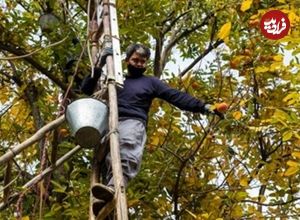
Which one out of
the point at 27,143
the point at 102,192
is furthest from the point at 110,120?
the point at 27,143

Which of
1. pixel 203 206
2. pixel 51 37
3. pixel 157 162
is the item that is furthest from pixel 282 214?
pixel 51 37

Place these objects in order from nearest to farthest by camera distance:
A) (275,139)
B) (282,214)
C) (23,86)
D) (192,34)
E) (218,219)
→ 1. (218,219)
2. (282,214)
3. (275,139)
4. (23,86)
5. (192,34)

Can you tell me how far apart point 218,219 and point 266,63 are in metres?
1.36

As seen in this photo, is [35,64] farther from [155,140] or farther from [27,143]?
[27,143]

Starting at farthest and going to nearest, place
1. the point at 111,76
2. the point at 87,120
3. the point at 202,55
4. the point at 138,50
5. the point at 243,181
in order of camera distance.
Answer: the point at 202,55 → the point at 243,181 → the point at 138,50 → the point at 111,76 → the point at 87,120

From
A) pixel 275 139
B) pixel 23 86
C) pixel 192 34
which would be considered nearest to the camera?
pixel 275 139

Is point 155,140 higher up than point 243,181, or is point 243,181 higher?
point 155,140

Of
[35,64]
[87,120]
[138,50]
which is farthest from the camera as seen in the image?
[35,64]

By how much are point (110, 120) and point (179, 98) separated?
0.79 metres

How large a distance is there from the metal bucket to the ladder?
7cm

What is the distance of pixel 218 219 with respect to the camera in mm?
4648

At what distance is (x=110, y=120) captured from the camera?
3.09 metres

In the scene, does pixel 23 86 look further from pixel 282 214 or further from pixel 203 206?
pixel 282 214

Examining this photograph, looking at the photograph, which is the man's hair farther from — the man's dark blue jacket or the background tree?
the background tree
